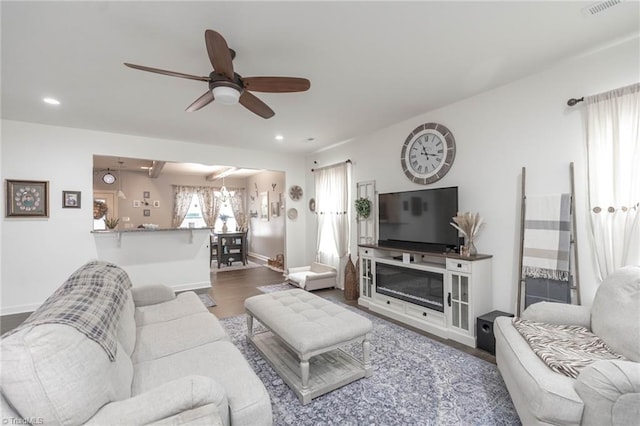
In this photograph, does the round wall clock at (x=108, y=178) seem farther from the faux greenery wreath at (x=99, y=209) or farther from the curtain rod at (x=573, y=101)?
the curtain rod at (x=573, y=101)

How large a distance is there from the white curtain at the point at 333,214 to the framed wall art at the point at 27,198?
4237 mm

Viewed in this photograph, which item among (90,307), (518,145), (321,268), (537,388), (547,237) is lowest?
(321,268)

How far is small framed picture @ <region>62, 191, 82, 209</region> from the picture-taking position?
13.3ft

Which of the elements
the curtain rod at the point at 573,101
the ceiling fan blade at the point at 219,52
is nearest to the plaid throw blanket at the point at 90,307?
the ceiling fan blade at the point at 219,52

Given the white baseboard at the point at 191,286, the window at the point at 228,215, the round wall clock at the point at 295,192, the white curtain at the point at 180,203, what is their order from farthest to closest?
the window at the point at 228,215
the white curtain at the point at 180,203
the round wall clock at the point at 295,192
the white baseboard at the point at 191,286

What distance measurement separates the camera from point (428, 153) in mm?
3645

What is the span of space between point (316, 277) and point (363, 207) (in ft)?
4.91

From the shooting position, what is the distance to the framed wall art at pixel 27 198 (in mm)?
3756

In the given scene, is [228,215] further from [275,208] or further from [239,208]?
[275,208]

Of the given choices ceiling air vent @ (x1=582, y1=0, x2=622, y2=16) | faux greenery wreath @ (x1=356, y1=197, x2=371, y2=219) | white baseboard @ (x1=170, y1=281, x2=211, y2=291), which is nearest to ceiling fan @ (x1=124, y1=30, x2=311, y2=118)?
ceiling air vent @ (x1=582, y1=0, x2=622, y2=16)

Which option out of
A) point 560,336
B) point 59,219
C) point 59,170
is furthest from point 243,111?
point 560,336

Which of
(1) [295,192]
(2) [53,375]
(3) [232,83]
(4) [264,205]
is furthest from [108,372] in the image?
(4) [264,205]

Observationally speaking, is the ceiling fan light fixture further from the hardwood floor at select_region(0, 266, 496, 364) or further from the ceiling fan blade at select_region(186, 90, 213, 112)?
the hardwood floor at select_region(0, 266, 496, 364)

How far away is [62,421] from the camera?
957 mm
